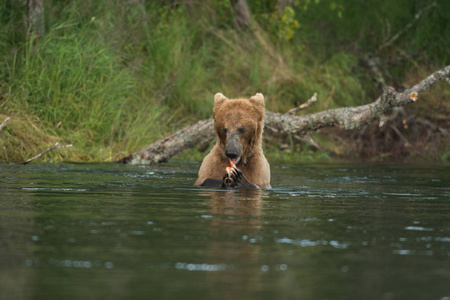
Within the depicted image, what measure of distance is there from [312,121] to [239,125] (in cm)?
384

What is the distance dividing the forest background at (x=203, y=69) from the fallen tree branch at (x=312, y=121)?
1.30m

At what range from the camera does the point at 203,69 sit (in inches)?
703

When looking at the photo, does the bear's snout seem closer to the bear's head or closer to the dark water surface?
the bear's head

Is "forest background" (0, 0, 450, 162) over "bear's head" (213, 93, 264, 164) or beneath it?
over

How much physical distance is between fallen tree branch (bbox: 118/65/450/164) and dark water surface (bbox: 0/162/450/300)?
2.42m

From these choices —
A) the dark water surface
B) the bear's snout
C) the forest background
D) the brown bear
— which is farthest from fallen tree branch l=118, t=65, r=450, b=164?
the bear's snout

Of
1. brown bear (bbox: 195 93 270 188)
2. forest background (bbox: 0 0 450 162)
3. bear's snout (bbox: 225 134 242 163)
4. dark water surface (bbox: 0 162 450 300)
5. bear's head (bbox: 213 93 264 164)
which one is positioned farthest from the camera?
forest background (bbox: 0 0 450 162)

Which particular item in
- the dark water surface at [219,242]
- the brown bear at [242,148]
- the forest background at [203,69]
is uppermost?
the forest background at [203,69]

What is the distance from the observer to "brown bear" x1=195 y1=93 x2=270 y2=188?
342 inches

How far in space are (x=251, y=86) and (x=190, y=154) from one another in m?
2.31

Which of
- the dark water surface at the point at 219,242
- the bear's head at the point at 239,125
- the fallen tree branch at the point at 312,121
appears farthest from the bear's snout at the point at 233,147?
the fallen tree branch at the point at 312,121

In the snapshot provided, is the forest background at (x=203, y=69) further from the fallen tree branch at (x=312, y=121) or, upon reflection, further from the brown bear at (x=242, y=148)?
the brown bear at (x=242, y=148)

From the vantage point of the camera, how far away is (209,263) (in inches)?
169

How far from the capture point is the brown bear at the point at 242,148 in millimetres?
8688
